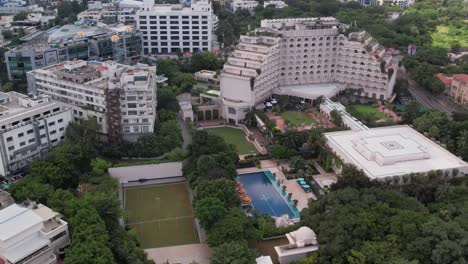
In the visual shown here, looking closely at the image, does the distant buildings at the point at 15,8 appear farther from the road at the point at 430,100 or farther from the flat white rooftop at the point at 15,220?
the flat white rooftop at the point at 15,220

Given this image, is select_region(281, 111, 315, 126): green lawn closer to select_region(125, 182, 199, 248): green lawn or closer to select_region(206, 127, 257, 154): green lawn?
select_region(206, 127, 257, 154): green lawn

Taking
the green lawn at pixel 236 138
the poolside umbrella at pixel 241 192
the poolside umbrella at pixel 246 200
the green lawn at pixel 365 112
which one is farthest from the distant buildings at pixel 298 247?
the green lawn at pixel 365 112

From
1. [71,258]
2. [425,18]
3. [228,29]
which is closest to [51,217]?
[71,258]

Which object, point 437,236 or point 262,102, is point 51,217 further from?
point 262,102

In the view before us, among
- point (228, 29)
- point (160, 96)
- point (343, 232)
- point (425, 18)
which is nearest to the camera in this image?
point (343, 232)

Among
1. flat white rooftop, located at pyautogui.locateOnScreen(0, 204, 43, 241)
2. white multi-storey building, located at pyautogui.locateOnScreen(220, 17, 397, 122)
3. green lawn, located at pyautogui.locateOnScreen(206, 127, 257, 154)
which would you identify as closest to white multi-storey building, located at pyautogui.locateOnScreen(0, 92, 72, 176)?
flat white rooftop, located at pyautogui.locateOnScreen(0, 204, 43, 241)

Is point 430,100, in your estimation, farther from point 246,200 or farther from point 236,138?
point 246,200
